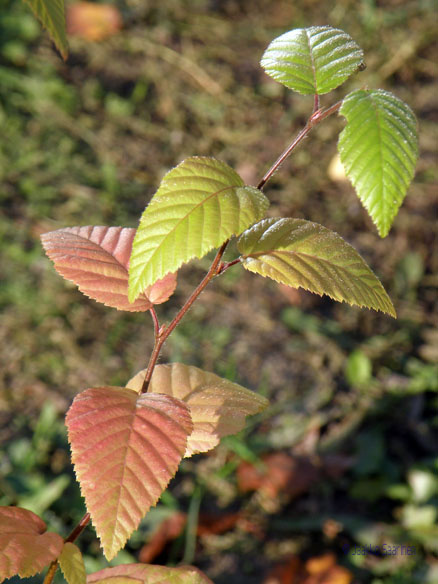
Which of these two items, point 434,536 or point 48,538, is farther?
point 434,536

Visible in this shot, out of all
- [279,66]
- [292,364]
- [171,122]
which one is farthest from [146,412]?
[171,122]

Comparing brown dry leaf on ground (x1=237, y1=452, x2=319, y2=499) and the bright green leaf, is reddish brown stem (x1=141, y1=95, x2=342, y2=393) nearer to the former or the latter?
brown dry leaf on ground (x1=237, y1=452, x2=319, y2=499)

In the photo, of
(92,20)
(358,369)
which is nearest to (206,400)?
(358,369)

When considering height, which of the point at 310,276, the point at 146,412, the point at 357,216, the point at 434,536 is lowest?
the point at 434,536

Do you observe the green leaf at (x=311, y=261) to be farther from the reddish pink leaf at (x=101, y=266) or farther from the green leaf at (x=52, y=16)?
the green leaf at (x=52, y=16)

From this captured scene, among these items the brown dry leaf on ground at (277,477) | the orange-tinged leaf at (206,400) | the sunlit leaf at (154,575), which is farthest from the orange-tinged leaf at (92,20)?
the sunlit leaf at (154,575)

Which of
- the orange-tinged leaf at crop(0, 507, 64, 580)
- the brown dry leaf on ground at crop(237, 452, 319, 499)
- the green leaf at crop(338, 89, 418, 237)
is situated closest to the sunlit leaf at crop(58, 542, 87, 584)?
the orange-tinged leaf at crop(0, 507, 64, 580)

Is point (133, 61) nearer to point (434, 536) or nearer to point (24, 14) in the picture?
point (24, 14)
